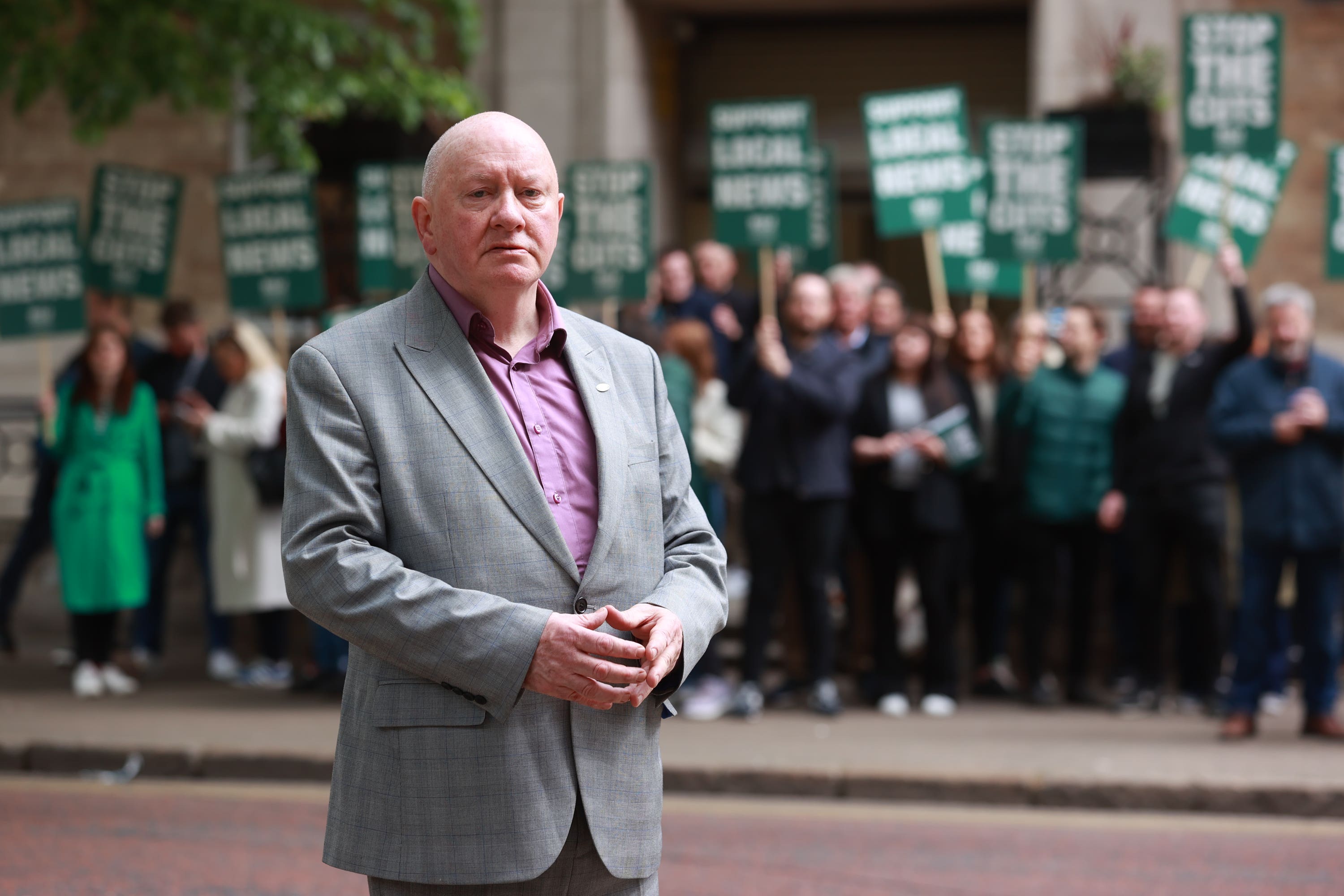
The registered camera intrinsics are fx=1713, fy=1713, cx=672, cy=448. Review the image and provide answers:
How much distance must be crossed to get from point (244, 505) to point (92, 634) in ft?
3.83

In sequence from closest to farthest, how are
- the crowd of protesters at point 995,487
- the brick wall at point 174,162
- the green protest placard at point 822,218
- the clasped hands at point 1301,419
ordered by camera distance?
the clasped hands at point 1301,419 → the crowd of protesters at point 995,487 → the green protest placard at point 822,218 → the brick wall at point 174,162

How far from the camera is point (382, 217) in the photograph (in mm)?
11492

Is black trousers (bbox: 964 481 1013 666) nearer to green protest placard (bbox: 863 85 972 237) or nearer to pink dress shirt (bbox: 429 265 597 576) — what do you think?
green protest placard (bbox: 863 85 972 237)

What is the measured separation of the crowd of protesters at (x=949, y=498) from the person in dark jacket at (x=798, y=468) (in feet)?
0.05

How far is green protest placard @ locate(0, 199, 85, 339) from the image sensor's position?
11680 mm

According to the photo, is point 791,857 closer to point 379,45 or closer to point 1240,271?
point 1240,271

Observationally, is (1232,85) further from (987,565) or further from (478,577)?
(478,577)

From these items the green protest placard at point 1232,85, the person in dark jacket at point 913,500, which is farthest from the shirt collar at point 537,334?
the green protest placard at point 1232,85

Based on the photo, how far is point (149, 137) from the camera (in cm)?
1706

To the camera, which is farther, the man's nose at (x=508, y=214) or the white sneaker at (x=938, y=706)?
the white sneaker at (x=938, y=706)

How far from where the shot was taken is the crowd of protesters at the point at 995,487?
9.09 meters

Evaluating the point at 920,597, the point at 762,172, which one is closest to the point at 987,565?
the point at 920,597

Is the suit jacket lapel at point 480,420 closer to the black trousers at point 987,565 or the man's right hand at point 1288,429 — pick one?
the man's right hand at point 1288,429

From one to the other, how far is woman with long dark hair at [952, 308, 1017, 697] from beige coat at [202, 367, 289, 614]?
4.03 m
